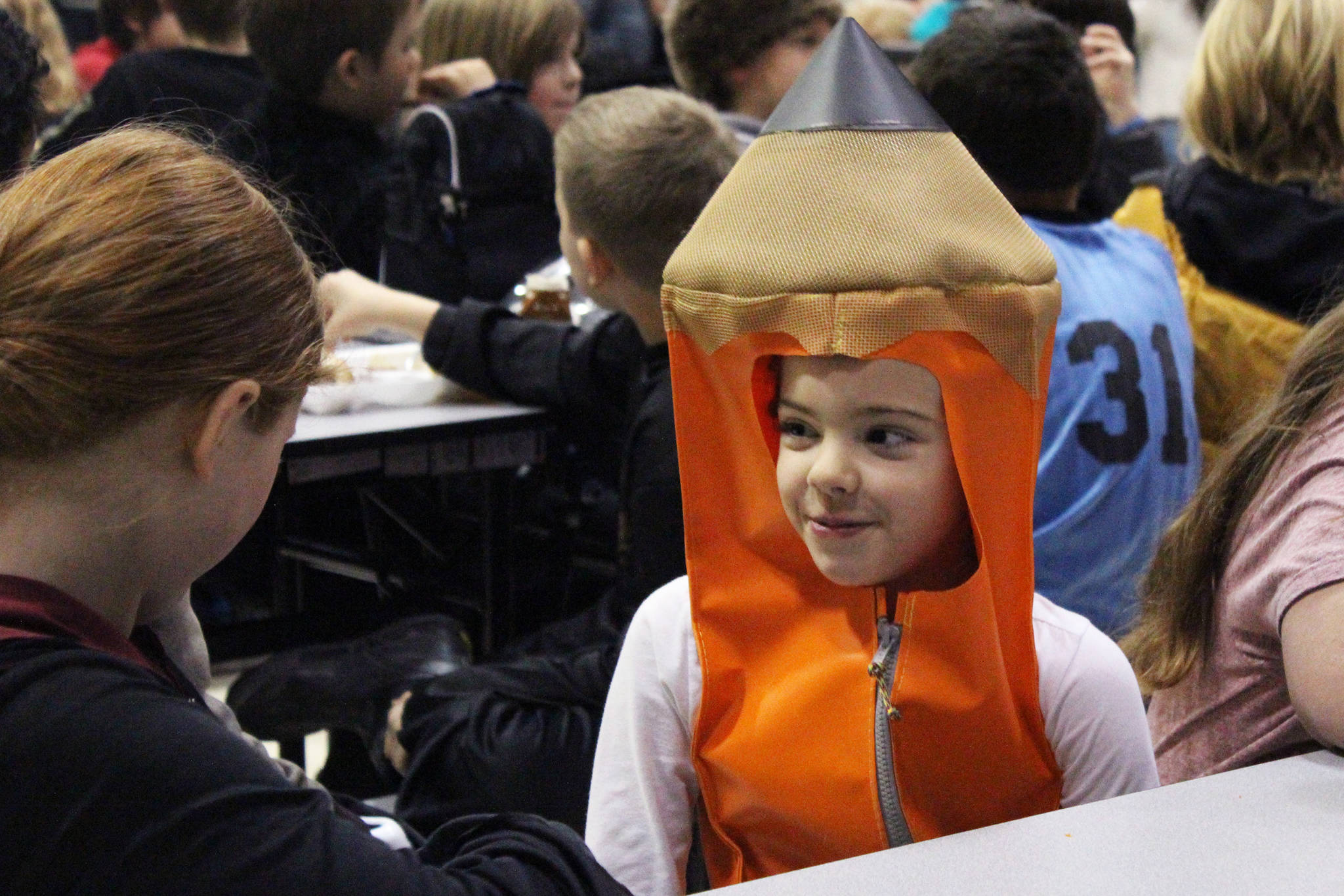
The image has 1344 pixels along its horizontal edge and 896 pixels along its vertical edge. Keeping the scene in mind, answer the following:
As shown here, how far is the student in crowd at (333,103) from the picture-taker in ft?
10.3

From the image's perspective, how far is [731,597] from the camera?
1.29 m

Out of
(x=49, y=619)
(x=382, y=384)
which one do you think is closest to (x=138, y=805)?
(x=49, y=619)

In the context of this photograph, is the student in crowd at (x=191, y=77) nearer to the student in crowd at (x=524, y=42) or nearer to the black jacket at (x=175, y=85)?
the black jacket at (x=175, y=85)

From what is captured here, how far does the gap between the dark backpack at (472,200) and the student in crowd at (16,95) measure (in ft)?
4.75

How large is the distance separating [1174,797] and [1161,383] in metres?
1.05

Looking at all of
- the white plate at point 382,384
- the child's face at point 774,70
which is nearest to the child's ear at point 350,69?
the white plate at point 382,384

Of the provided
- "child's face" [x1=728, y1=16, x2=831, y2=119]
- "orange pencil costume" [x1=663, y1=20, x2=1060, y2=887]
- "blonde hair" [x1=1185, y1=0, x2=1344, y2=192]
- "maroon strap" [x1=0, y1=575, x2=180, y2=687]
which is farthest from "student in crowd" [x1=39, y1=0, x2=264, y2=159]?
"maroon strap" [x1=0, y1=575, x2=180, y2=687]

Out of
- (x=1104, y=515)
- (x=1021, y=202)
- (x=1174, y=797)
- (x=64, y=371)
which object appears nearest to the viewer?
(x=64, y=371)

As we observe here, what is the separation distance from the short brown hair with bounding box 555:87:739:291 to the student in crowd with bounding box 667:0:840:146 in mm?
869

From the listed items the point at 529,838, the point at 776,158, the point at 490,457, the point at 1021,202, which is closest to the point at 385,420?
the point at 490,457

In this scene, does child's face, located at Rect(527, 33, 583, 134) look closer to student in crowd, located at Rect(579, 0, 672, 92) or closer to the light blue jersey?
student in crowd, located at Rect(579, 0, 672, 92)

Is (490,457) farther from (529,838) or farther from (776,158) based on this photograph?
(529,838)

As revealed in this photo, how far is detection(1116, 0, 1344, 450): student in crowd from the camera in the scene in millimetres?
2305

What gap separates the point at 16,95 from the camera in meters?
1.69
